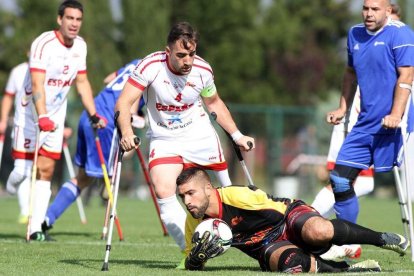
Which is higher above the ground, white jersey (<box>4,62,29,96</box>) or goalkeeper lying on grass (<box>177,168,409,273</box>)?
white jersey (<box>4,62,29,96</box>)

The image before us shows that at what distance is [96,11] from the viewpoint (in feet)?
→ 131

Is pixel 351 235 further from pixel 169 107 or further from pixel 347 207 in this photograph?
pixel 169 107

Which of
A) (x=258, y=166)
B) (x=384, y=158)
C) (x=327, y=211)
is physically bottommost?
(x=258, y=166)

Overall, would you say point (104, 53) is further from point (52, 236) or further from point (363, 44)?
point (363, 44)

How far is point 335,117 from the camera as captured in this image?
32.3 ft

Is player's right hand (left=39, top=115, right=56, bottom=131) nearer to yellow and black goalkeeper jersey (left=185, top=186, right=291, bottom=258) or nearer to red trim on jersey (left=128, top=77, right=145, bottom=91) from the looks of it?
red trim on jersey (left=128, top=77, right=145, bottom=91)

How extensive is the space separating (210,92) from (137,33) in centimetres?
3106

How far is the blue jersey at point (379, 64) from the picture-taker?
9.46 meters

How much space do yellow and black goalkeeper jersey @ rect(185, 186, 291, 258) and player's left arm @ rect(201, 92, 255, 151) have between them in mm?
1127

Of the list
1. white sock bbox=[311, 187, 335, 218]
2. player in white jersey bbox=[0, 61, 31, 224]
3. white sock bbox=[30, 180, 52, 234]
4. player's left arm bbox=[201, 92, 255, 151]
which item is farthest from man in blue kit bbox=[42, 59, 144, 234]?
player's left arm bbox=[201, 92, 255, 151]

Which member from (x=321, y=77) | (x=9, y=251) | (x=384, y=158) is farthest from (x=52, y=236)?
(x=321, y=77)

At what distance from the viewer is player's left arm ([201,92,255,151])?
9398mm

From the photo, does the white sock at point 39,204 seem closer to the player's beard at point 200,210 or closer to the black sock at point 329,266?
the player's beard at point 200,210

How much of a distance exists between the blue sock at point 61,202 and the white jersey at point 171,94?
3395 mm
